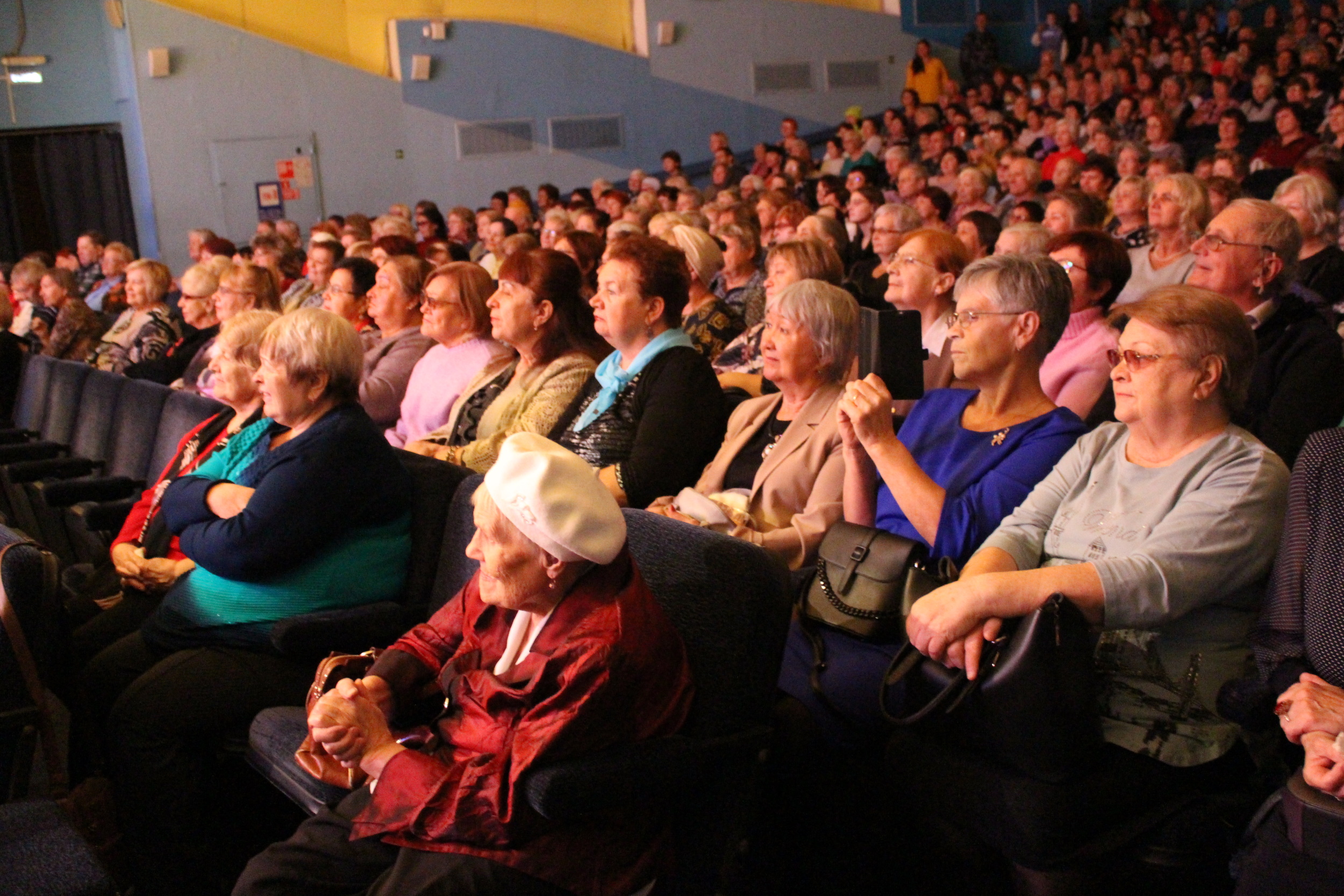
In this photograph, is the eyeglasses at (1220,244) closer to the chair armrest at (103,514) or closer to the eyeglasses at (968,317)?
the eyeglasses at (968,317)

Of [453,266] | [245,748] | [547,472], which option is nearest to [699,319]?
[453,266]

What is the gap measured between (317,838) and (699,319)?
2902 millimetres

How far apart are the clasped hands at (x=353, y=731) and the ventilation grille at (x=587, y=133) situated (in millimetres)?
11784

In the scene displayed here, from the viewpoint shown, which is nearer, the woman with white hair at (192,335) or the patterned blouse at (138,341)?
the woman with white hair at (192,335)

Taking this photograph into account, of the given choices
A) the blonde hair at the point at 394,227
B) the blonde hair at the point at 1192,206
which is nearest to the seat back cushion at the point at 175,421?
the blonde hair at the point at 1192,206

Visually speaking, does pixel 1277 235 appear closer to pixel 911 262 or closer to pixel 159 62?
pixel 911 262

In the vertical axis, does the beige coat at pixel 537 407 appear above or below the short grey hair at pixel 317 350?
below

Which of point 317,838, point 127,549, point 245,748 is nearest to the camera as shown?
point 317,838

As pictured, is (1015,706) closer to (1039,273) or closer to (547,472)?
(547,472)

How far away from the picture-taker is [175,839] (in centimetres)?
215

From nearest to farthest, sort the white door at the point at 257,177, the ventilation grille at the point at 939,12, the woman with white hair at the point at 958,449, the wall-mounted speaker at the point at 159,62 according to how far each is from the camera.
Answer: the woman with white hair at the point at 958,449
the wall-mounted speaker at the point at 159,62
the white door at the point at 257,177
the ventilation grille at the point at 939,12

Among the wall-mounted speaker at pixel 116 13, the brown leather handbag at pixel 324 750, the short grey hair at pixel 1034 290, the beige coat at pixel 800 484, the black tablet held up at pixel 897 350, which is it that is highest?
the wall-mounted speaker at pixel 116 13

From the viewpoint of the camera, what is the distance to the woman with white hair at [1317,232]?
3.60m

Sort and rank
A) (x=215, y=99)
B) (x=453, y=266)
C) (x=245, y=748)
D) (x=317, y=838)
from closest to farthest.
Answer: (x=317, y=838), (x=245, y=748), (x=453, y=266), (x=215, y=99)
